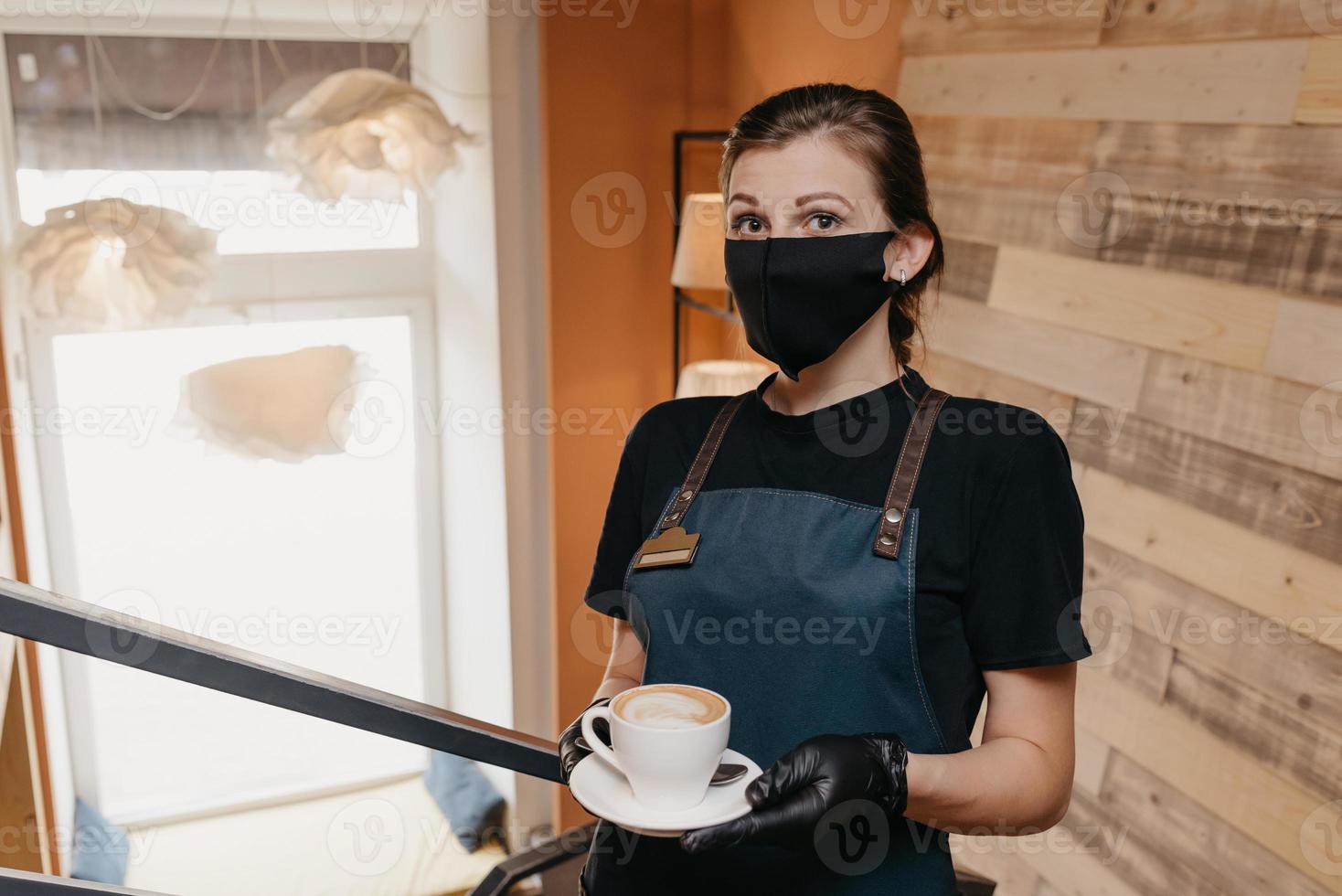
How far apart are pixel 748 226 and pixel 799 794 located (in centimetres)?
61

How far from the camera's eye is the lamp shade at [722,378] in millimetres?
2637

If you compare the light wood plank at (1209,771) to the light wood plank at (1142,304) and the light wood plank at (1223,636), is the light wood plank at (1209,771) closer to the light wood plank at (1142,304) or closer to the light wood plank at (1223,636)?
the light wood plank at (1223,636)

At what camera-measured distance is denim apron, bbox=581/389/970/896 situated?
1127 millimetres

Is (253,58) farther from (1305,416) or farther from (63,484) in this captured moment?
(1305,416)

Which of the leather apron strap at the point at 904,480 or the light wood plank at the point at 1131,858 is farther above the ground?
the leather apron strap at the point at 904,480

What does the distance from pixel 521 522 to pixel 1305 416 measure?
2378 millimetres

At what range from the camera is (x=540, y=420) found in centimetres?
337

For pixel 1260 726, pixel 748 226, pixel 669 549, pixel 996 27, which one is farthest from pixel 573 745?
pixel 996 27

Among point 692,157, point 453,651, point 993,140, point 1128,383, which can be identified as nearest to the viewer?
point 1128,383

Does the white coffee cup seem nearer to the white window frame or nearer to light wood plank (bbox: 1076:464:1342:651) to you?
light wood plank (bbox: 1076:464:1342:651)

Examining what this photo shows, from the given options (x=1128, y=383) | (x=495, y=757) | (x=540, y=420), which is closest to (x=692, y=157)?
(x=540, y=420)

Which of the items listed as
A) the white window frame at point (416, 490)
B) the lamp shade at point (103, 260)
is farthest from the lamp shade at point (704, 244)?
the white window frame at point (416, 490)

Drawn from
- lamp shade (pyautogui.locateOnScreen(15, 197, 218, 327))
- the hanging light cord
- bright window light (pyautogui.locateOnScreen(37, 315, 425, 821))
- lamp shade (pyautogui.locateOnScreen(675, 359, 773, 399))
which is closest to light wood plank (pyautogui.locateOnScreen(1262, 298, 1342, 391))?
lamp shade (pyautogui.locateOnScreen(675, 359, 773, 399))

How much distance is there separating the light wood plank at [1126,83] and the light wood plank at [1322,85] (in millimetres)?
14
